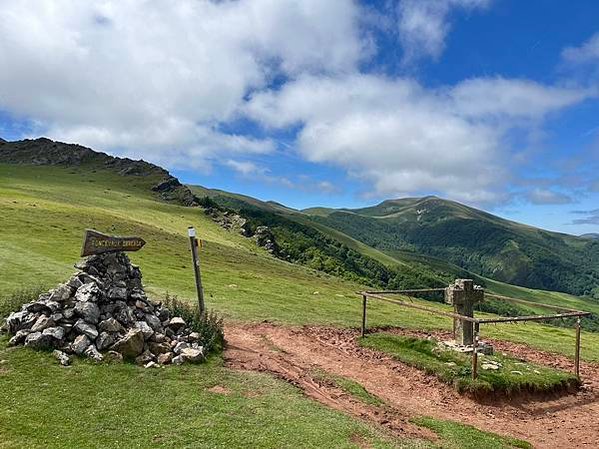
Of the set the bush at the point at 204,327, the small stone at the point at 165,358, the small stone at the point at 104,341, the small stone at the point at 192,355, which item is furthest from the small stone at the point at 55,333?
the bush at the point at 204,327

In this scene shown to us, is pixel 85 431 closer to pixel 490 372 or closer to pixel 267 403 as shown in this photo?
pixel 267 403

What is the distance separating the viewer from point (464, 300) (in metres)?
A: 20.9

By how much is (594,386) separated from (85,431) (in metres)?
18.9

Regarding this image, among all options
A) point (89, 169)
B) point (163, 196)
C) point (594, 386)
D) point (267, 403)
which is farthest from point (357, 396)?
point (89, 169)

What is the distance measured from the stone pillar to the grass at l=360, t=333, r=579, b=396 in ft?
3.55

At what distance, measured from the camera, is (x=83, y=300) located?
15.2 metres

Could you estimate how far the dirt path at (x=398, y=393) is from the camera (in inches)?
560

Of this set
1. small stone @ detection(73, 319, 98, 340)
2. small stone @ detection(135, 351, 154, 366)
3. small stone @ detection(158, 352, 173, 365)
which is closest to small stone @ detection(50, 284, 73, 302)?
small stone @ detection(73, 319, 98, 340)

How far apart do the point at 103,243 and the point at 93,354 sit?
4.39m

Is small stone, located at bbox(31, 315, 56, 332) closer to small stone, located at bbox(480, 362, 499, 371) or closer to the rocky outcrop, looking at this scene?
small stone, located at bbox(480, 362, 499, 371)

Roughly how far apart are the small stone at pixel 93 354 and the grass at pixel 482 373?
11793mm

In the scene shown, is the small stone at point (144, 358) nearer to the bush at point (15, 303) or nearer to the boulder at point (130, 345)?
the boulder at point (130, 345)

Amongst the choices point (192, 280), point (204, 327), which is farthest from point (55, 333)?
point (192, 280)

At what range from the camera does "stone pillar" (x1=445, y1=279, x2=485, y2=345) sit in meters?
20.7
